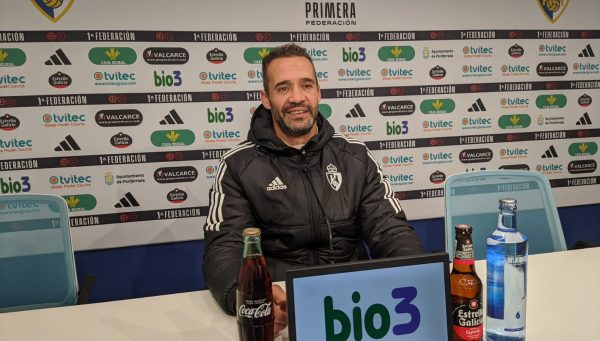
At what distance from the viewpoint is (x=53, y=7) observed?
234 centimetres

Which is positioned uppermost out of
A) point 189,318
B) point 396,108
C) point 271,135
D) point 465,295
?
point 396,108

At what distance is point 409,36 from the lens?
2.81 metres

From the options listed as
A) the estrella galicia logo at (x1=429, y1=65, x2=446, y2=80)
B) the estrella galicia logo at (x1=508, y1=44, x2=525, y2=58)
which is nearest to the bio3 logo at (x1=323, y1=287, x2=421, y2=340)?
the estrella galicia logo at (x1=429, y1=65, x2=446, y2=80)

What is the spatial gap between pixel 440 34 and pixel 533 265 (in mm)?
1808

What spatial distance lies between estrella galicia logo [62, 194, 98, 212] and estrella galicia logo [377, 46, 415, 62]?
179 centimetres

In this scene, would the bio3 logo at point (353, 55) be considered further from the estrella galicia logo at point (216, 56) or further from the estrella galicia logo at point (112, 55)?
the estrella galicia logo at point (112, 55)

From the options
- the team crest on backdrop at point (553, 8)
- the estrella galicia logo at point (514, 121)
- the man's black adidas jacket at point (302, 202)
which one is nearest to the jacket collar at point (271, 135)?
the man's black adidas jacket at point (302, 202)

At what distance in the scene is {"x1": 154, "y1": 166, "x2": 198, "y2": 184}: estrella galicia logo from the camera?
8.41ft

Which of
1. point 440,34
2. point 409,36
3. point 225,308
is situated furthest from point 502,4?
point 225,308

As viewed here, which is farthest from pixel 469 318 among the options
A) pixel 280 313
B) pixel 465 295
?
pixel 280 313

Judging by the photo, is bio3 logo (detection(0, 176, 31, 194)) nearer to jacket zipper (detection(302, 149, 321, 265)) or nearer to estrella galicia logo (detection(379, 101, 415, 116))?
jacket zipper (detection(302, 149, 321, 265))

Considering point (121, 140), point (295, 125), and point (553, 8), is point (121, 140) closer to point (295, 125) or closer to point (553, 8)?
point (295, 125)

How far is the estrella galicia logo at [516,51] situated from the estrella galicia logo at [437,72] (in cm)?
47

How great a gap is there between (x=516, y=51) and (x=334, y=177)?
1.95m
